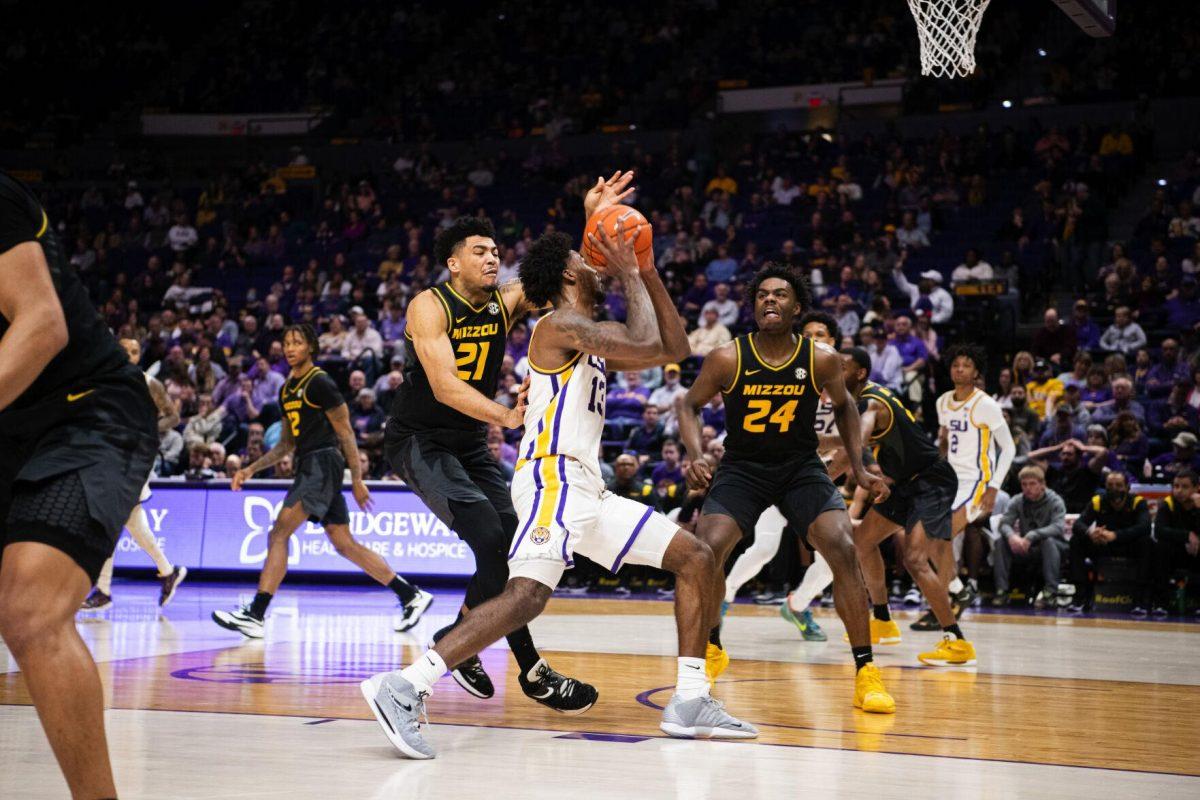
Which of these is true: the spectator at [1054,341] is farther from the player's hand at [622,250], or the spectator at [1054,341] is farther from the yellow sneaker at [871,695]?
the player's hand at [622,250]

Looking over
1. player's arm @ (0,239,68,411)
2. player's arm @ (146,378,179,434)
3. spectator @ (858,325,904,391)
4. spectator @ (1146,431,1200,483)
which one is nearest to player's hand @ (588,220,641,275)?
player's arm @ (0,239,68,411)

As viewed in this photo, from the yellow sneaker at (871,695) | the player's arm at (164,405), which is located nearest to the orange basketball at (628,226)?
the yellow sneaker at (871,695)

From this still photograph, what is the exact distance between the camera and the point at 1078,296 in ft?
55.1

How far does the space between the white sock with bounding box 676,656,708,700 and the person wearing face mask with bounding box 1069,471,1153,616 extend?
7778 mm

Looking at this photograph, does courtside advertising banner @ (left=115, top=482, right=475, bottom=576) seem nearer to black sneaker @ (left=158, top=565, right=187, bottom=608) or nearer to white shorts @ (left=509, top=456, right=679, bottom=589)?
black sneaker @ (left=158, top=565, right=187, bottom=608)

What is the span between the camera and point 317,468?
9.28m

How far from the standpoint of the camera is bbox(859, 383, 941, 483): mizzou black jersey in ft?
27.5

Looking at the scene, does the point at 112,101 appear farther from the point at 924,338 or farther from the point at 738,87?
the point at 924,338

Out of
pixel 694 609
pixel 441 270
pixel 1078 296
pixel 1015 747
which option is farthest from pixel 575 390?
pixel 441 270

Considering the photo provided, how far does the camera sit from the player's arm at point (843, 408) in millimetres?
6309

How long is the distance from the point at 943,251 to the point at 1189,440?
22.2ft

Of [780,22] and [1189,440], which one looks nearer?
[1189,440]

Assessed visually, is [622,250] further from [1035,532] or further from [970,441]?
[1035,532]

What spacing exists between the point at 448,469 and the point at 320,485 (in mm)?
3442
